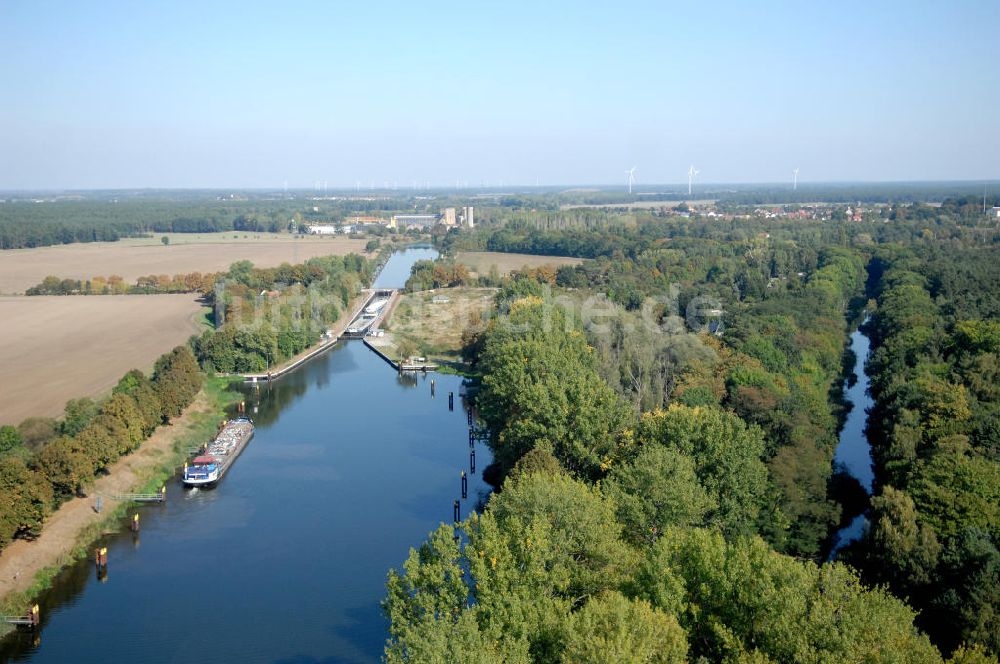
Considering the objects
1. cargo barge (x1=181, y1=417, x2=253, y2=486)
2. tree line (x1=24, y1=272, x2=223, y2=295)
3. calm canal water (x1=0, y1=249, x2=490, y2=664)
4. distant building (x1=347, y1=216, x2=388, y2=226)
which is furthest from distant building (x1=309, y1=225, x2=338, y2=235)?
cargo barge (x1=181, y1=417, x2=253, y2=486)

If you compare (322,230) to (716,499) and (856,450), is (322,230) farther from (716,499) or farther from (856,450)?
(716,499)

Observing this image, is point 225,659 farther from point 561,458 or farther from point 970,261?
point 970,261

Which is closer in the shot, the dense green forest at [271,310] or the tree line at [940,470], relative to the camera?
the tree line at [940,470]

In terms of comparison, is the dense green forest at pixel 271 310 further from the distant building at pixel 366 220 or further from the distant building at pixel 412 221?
the distant building at pixel 366 220

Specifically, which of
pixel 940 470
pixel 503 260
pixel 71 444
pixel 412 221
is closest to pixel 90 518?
pixel 71 444

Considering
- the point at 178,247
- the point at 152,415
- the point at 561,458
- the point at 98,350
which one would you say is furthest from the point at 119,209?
the point at 561,458

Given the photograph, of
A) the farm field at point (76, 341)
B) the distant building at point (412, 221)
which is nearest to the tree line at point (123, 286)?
the farm field at point (76, 341)

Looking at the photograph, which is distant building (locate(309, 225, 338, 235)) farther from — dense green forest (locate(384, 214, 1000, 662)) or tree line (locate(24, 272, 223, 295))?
dense green forest (locate(384, 214, 1000, 662))
